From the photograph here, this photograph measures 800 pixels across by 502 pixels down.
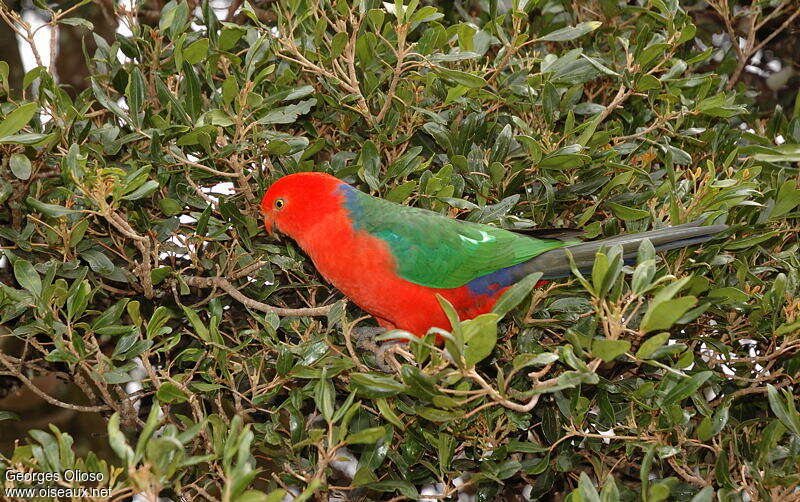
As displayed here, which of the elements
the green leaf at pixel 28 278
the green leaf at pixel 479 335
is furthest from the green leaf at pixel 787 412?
the green leaf at pixel 28 278

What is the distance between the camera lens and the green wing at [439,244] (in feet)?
9.19

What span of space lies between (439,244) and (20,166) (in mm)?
1487

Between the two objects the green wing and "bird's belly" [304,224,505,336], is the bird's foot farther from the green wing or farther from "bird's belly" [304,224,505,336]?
the green wing

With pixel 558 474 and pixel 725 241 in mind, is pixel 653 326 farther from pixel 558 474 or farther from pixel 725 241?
pixel 558 474

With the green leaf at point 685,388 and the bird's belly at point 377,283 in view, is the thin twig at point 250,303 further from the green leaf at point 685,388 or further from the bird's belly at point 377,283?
the green leaf at point 685,388

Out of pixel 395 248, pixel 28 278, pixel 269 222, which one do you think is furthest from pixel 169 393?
pixel 395 248

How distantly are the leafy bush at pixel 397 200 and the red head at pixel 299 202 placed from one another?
0.10 m

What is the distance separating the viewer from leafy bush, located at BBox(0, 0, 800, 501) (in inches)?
90.5

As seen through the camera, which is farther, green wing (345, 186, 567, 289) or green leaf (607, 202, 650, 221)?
green wing (345, 186, 567, 289)

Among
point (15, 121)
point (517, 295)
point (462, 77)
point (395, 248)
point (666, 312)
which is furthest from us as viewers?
point (395, 248)

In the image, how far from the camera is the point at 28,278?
2.25m

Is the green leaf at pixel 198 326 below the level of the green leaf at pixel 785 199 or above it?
above

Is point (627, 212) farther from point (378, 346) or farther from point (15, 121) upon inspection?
point (15, 121)

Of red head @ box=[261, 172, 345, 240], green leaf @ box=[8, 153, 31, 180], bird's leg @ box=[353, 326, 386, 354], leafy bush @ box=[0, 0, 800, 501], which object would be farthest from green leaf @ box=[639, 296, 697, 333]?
green leaf @ box=[8, 153, 31, 180]
